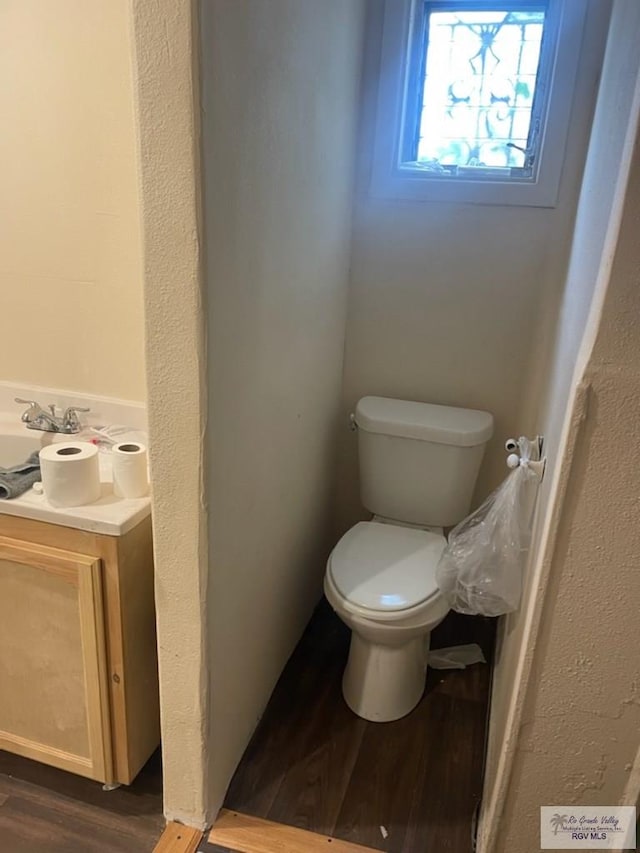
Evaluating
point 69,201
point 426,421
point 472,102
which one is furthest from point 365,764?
point 472,102

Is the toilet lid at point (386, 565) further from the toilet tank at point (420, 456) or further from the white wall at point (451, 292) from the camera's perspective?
the white wall at point (451, 292)

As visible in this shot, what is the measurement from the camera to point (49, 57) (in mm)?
1594

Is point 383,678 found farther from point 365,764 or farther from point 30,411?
point 30,411

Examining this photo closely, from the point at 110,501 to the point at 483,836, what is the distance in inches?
43.7

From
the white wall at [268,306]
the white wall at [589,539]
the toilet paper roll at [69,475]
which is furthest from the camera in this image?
the toilet paper roll at [69,475]

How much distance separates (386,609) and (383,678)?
28cm

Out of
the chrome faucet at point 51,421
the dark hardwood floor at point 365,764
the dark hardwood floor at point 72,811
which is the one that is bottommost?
the dark hardwood floor at point 72,811

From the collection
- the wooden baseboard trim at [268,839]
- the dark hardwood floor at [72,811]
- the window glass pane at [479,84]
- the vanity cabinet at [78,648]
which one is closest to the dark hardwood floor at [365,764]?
the wooden baseboard trim at [268,839]

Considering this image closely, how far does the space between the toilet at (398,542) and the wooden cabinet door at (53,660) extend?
2.13 feet

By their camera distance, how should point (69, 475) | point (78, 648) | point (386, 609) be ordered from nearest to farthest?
point (69, 475)
point (78, 648)
point (386, 609)

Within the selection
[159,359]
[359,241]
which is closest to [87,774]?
[159,359]

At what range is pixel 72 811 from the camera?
1.56m

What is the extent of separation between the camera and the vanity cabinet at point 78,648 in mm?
1375

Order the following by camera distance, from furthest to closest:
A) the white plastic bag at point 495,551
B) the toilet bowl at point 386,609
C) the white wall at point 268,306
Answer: the toilet bowl at point 386,609
the white plastic bag at point 495,551
the white wall at point 268,306
